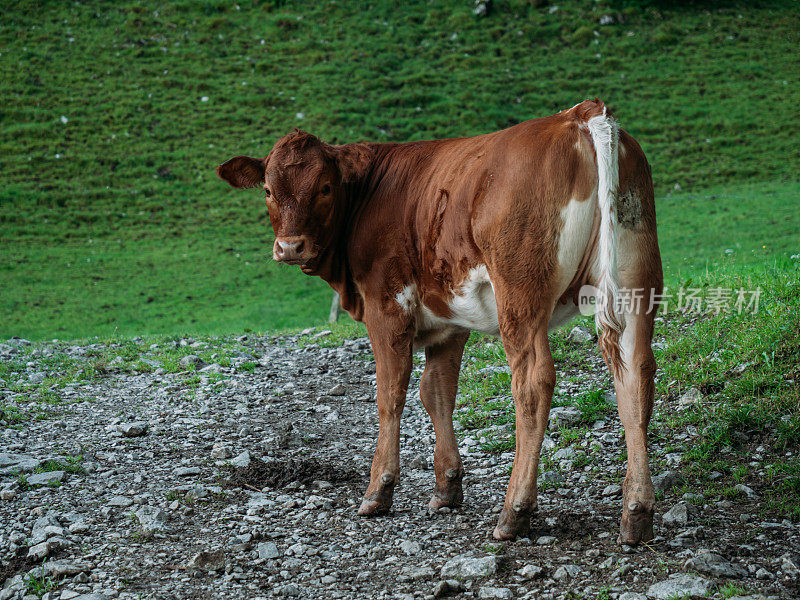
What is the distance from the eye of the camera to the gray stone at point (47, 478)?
7785mm

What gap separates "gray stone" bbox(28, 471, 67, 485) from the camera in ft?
25.5

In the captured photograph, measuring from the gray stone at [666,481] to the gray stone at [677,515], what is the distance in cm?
63

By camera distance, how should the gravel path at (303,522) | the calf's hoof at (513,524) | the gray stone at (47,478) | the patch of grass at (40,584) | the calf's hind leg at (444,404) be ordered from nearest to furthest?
the gravel path at (303,522) → the patch of grass at (40,584) → the calf's hoof at (513,524) → the calf's hind leg at (444,404) → the gray stone at (47,478)

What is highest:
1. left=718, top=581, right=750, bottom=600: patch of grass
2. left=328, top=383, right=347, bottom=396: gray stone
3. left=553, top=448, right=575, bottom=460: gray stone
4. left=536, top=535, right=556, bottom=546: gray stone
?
left=718, top=581, right=750, bottom=600: patch of grass

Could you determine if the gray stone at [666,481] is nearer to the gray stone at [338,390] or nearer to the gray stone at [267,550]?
the gray stone at [267,550]

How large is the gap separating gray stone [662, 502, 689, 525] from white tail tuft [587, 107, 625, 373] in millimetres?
1574

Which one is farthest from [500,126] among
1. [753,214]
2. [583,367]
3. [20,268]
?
[583,367]

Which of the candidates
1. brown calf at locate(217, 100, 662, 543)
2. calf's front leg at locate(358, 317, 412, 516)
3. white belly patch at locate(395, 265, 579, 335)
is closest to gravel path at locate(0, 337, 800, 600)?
calf's front leg at locate(358, 317, 412, 516)

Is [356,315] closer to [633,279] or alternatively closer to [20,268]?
[633,279]

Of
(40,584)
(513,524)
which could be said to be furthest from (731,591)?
(40,584)

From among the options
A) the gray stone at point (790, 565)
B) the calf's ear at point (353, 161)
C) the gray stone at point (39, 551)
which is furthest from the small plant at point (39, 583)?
the gray stone at point (790, 565)

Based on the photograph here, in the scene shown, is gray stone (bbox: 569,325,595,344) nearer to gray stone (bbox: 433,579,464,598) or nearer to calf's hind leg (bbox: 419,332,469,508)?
calf's hind leg (bbox: 419,332,469,508)

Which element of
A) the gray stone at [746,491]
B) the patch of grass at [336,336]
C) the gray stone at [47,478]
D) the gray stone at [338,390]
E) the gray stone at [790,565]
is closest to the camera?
the gray stone at [790,565]

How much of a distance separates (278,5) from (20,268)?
79.6 feet
